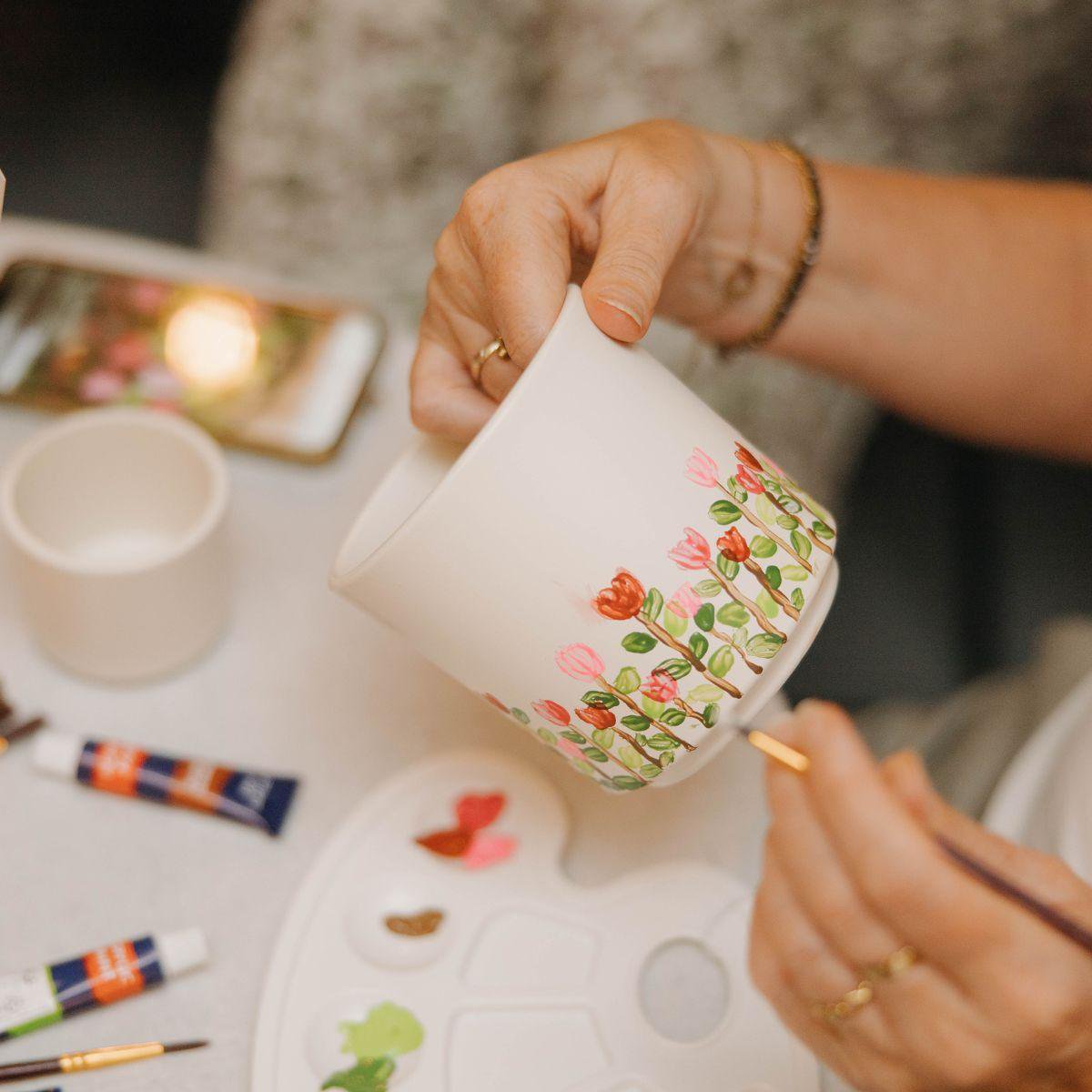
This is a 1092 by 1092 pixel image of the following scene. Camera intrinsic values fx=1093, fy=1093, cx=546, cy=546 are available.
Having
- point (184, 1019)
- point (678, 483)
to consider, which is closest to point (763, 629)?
point (678, 483)

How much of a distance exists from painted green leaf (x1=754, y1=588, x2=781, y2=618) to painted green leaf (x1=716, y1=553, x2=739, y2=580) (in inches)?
0.6

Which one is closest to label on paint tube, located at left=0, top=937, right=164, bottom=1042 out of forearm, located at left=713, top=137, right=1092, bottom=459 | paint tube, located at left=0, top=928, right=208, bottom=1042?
paint tube, located at left=0, top=928, right=208, bottom=1042

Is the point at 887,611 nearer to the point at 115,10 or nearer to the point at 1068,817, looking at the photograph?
the point at 1068,817

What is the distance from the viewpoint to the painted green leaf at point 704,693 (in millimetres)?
434

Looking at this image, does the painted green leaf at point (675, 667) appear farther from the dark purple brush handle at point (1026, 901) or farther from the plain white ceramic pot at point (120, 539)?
the plain white ceramic pot at point (120, 539)

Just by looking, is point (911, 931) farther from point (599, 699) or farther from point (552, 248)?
point (552, 248)

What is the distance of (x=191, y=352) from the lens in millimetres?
735

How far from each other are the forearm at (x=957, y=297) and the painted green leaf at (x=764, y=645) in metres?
0.31

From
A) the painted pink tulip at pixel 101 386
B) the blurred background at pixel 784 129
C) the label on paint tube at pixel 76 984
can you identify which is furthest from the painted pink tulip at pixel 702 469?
the blurred background at pixel 784 129

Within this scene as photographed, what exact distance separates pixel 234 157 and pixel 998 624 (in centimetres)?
87

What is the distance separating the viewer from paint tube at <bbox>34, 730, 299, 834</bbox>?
56cm

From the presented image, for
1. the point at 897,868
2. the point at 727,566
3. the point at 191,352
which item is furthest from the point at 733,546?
the point at 191,352

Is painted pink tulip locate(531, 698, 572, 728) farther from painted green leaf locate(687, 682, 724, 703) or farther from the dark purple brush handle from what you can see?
the dark purple brush handle

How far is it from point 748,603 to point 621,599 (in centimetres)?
6
